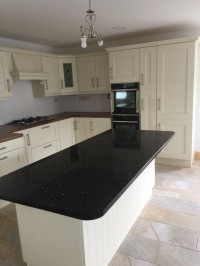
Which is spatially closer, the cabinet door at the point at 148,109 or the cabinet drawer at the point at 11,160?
the cabinet drawer at the point at 11,160

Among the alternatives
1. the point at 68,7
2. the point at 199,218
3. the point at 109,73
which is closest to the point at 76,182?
the point at 199,218

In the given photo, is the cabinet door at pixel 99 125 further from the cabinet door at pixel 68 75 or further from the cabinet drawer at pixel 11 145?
the cabinet drawer at pixel 11 145

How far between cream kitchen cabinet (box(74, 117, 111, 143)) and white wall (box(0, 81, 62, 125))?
0.79 m

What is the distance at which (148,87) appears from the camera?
369 centimetres

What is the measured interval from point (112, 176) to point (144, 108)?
2.59 m

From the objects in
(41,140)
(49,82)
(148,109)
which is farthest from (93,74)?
(41,140)

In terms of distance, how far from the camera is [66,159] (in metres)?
1.77

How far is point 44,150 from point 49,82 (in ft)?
4.35

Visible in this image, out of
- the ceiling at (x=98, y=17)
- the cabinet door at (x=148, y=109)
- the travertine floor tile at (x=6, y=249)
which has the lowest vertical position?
the travertine floor tile at (x=6, y=249)

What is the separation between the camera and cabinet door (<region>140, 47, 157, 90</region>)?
11.7 ft

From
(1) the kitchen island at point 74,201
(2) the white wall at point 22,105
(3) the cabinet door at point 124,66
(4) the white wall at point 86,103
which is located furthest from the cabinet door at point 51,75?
(1) the kitchen island at point 74,201

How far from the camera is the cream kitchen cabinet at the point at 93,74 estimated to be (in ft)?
13.9

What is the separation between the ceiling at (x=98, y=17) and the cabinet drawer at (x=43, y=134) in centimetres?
149

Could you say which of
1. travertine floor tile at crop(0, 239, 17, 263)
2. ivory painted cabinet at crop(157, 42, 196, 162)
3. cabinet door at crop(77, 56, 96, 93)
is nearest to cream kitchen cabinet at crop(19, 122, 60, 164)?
cabinet door at crop(77, 56, 96, 93)
